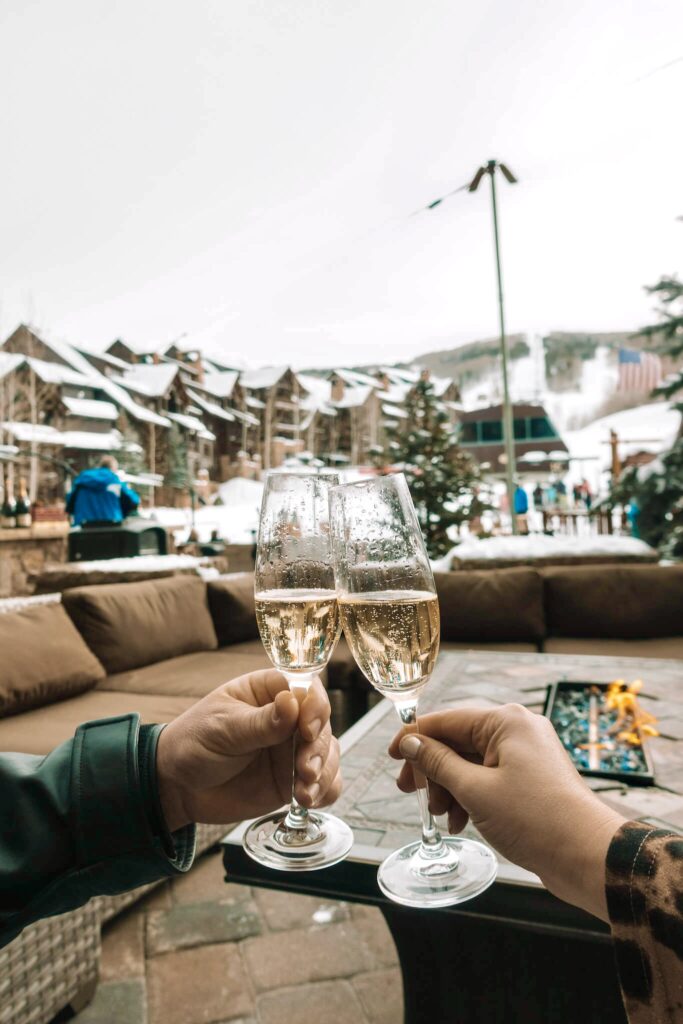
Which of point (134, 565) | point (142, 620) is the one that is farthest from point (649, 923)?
point (134, 565)

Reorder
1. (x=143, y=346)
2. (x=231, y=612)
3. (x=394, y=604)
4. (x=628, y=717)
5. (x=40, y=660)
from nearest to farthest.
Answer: (x=394, y=604)
(x=628, y=717)
(x=40, y=660)
(x=231, y=612)
(x=143, y=346)

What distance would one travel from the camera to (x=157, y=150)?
9.75 metres

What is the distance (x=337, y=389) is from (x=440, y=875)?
14263 millimetres

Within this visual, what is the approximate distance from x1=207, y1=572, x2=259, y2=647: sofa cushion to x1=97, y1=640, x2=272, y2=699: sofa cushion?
0.23m

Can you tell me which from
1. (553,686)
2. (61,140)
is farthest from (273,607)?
(61,140)

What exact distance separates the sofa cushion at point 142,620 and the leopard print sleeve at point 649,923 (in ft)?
8.57

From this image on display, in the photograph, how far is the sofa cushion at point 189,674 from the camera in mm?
2475

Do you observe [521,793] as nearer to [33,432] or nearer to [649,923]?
[649,923]

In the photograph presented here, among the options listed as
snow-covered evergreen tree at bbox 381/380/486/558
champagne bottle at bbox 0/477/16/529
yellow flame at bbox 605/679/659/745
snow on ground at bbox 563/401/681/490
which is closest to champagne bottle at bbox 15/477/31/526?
champagne bottle at bbox 0/477/16/529

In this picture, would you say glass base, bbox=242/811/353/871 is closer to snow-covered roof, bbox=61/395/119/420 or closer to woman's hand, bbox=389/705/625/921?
woman's hand, bbox=389/705/625/921

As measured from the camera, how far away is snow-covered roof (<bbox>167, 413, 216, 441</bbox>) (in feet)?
41.1

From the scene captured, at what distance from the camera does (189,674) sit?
2.65 metres

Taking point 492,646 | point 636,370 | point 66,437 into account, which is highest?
point 636,370

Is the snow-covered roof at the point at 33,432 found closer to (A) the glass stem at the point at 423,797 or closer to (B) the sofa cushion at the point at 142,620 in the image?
(B) the sofa cushion at the point at 142,620
